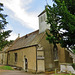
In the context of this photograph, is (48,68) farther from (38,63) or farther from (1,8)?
(1,8)

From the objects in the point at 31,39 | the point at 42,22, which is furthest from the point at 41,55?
the point at 42,22

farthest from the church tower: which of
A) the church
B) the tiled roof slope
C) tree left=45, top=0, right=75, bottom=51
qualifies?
tree left=45, top=0, right=75, bottom=51

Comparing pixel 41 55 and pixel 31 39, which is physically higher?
pixel 31 39

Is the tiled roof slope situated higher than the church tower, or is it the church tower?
the church tower

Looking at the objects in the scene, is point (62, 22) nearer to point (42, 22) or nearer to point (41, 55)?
point (41, 55)

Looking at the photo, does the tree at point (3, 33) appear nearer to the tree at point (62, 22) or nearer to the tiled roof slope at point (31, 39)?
the tiled roof slope at point (31, 39)

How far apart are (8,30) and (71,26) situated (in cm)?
1376

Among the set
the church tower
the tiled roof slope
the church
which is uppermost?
the church tower

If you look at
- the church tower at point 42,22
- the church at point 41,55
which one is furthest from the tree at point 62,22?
the church tower at point 42,22

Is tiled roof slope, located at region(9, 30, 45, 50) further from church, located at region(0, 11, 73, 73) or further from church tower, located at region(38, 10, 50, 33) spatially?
church tower, located at region(38, 10, 50, 33)

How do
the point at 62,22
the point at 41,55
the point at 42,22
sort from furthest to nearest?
the point at 42,22
the point at 41,55
the point at 62,22

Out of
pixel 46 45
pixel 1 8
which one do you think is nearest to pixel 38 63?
pixel 46 45

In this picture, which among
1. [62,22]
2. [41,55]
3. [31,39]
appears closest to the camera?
[62,22]

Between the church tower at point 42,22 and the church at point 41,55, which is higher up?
the church tower at point 42,22
